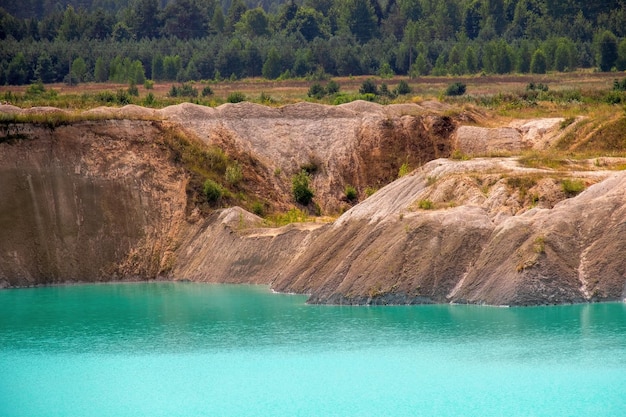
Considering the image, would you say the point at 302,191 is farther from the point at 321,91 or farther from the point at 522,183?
the point at 321,91

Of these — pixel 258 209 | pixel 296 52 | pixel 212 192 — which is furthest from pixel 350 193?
pixel 296 52

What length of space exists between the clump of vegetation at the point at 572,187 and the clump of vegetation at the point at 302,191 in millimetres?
26371

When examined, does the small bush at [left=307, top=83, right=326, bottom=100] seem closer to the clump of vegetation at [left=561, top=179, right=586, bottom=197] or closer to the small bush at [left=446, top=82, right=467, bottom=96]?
the small bush at [left=446, top=82, right=467, bottom=96]

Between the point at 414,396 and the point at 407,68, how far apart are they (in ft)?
455

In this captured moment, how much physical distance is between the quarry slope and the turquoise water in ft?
7.35

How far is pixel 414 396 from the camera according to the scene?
137ft

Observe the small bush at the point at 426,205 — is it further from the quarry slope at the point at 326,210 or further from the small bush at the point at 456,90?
the small bush at the point at 456,90

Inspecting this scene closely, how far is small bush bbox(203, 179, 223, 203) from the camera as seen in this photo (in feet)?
263

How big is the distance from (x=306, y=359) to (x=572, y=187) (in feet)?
64.8

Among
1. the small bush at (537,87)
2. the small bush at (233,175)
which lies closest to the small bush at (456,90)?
the small bush at (537,87)

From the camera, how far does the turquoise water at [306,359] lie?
41625 mm

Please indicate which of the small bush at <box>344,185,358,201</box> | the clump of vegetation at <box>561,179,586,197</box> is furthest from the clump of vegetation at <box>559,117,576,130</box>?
the clump of vegetation at <box>561,179,586,197</box>

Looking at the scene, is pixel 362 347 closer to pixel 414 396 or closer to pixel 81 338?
pixel 414 396

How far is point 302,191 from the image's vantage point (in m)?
85.8
